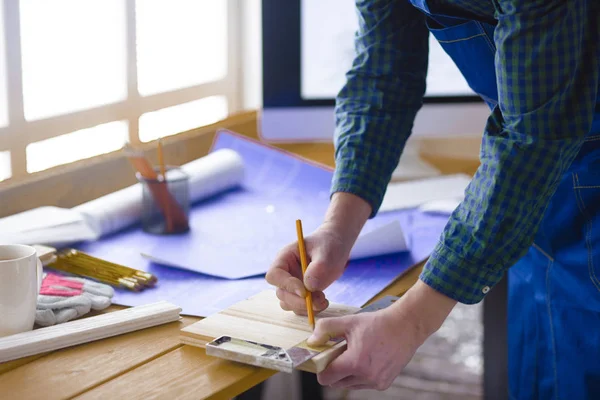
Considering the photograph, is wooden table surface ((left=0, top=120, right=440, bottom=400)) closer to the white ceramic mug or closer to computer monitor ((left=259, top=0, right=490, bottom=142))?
the white ceramic mug

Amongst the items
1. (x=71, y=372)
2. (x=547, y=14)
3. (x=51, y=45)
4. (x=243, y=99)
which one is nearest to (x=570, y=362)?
(x=547, y=14)

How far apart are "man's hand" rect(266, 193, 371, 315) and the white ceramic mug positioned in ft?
0.89

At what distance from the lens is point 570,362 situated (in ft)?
3.65

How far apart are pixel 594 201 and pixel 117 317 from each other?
595mm

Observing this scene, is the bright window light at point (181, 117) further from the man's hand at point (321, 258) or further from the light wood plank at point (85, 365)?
the light wood plank at point (85, 365)

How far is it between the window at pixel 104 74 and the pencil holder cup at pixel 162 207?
0.76ft

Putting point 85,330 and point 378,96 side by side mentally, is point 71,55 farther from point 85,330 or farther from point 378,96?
point 85,330

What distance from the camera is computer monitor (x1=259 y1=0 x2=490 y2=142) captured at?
1.67m

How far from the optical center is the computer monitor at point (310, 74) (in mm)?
1674

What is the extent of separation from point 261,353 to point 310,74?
100cm

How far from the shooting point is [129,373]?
0.82 m

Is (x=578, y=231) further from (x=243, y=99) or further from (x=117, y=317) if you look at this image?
(x=243, y=99)

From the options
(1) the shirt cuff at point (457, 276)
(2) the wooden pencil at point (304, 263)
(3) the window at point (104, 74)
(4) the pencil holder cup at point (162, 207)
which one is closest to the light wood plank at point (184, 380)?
(2) the wooden pencil at point (304, 263)

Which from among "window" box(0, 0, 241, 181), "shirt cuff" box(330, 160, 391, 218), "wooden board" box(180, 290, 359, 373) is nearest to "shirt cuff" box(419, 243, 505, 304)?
"wooden board" box(180, 290, 359, 373)
